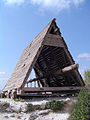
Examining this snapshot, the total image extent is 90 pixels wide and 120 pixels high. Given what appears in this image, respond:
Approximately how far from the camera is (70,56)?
31.8 feet

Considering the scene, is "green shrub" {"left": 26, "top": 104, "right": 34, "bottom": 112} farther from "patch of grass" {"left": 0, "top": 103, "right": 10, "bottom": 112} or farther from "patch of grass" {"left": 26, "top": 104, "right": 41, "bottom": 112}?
"patch of grass" {"left": 0, "top": 103, "right": 10, "bottom": 112}

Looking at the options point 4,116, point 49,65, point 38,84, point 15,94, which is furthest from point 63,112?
point 38,84

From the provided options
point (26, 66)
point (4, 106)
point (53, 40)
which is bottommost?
point (4, 106)

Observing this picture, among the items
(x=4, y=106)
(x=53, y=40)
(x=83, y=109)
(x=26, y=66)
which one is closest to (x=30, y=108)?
(x=4, y=106)

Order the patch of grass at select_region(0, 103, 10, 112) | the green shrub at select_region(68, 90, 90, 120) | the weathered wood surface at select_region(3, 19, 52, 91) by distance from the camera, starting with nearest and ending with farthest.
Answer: the green shrub at select_region(68, 90, 90, 120) < the patch of grass at select_region(0, 103, 10, 112) < the weathered wood surface at select_region(3, 19, 52, 91)

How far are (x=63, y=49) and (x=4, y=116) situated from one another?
224 inches

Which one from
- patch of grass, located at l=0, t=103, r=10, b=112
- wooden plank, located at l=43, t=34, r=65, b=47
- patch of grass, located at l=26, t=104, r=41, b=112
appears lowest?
patch of grass, located at l=26, t=104, r=41, b=112

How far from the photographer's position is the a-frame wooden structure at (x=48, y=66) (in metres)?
8.18

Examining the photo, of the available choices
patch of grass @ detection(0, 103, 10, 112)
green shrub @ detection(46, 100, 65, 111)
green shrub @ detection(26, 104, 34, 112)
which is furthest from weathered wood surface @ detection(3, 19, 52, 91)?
green shrub @ detection(46, 100, 65, 111)

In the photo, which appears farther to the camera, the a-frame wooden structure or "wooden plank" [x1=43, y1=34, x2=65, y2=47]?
"wooden plank" [x1=43, y1=34, x2=65, y2=47]

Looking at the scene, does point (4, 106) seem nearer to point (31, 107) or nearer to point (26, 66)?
point (31, 107)

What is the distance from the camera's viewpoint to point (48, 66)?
12.3 meters

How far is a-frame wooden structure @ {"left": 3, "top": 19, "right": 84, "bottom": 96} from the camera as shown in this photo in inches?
322

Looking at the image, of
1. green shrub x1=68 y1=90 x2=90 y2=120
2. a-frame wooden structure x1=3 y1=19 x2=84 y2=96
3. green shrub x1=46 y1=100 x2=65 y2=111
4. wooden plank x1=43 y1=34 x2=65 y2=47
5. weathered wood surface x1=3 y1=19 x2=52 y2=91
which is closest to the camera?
green shrub x1=68 y1=90 x2=90 y2=120
